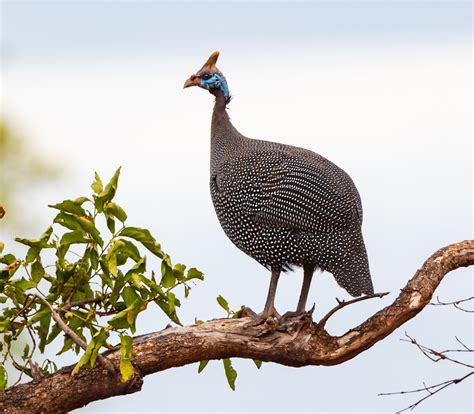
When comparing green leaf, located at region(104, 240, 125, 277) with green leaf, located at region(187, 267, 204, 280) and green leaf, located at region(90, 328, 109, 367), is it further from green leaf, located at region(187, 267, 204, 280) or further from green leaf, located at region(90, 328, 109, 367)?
green leaf, located at region(187, 267, 204, 280)

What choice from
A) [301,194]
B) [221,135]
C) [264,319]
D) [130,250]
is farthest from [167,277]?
[221,135]

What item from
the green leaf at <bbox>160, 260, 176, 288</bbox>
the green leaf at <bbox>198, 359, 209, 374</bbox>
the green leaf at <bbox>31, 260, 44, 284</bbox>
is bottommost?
the green leaf at <bbox>198, 359, 209, 374</bbox>

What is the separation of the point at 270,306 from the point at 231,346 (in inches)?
17.1

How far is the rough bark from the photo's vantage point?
19.7ft

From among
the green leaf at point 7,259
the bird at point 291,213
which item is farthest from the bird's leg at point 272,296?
the green leaf at point 7,259

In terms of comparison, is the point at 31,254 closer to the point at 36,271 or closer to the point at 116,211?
the point at 36,271

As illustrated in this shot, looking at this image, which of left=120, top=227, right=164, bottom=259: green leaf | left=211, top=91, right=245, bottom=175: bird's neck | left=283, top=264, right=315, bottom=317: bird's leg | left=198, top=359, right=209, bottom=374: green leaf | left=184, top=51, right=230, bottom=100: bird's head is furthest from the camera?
left=184, top=51, right=230, bottom=100: bird's head

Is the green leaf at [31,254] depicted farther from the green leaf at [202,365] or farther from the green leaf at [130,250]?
the green leaf at [202,365]

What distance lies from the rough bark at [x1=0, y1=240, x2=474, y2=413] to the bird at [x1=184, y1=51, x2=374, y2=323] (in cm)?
18

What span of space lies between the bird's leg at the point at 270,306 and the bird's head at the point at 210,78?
132 centimetres

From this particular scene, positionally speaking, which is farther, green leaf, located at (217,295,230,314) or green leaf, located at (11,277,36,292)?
green leaf, located at (217,295,230,314)

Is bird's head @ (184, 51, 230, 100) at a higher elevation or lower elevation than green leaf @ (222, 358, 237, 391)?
higher

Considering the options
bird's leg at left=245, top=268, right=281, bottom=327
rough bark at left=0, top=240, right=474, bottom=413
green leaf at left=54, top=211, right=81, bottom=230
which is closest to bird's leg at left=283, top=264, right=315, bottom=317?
bird's leg at left=245, top=268, right=281, bottom=327

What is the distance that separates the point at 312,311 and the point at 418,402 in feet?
2.60
